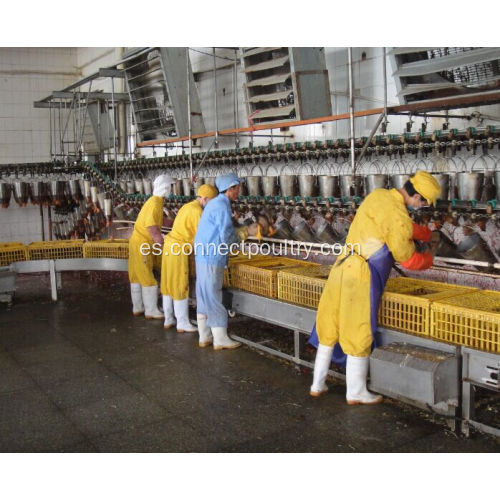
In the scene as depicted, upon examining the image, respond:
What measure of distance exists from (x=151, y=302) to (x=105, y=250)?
1888 mm

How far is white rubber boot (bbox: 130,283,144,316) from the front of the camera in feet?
24.6

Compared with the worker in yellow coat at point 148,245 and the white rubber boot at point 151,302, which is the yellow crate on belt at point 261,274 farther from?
the white rubber boot at point 151,302

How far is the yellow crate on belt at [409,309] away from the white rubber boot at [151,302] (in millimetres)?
3540

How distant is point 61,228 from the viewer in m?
12.1

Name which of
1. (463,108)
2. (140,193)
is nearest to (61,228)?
(140,193)

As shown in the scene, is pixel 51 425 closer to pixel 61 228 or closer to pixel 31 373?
pixel 31 373

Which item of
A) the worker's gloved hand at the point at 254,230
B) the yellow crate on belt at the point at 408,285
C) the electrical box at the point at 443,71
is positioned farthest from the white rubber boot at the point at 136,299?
the electrical box at the point at 443,71

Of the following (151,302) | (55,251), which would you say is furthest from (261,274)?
(55,251)

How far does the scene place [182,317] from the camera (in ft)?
22.1

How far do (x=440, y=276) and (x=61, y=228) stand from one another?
27.4 feet

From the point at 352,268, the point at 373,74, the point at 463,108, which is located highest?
the point at 373,74

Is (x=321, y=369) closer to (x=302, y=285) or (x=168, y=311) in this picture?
(x=302, y=285)

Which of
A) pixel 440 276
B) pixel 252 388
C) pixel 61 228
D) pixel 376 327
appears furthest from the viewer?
pixel 61 228

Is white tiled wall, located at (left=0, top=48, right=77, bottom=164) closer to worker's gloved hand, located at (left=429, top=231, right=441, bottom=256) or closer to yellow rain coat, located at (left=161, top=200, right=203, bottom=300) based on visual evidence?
yellow rain coat, located at (left=161, top=200, right=203, bottom=300)
